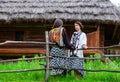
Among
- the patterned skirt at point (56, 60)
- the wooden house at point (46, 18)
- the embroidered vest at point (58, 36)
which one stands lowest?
the patterned skirt at point (56, 60)

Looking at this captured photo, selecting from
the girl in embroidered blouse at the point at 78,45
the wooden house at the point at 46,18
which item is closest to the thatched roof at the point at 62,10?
the wooden house at the point at 46,18

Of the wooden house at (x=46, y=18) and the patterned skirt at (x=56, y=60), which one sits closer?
the patterned skirt at (x=56, y=60)

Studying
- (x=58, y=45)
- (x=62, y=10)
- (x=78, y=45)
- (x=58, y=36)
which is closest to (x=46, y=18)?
(x=62, y=10)

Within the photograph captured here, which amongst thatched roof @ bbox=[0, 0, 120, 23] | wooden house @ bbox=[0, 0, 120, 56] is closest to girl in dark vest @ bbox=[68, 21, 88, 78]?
wooden house @ bbox=[0, 0, 120, 56]

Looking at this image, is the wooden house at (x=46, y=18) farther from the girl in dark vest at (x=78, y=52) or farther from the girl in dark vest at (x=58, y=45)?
the girl in dark vest at (x=58, y=45)

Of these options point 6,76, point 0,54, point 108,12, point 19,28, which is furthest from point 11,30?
point 6,76

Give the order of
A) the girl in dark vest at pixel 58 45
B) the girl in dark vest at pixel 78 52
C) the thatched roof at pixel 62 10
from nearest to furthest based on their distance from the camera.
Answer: the girl in dark vest at pixel 58 45, the girl in dark vest at pixel 78 52, the thatched roof at pixel 62 10

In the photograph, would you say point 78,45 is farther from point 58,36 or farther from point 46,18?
point 46,18

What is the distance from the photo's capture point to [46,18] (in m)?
14.7

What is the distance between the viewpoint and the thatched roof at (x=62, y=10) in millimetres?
14672

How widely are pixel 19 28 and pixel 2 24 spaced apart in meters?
0.72

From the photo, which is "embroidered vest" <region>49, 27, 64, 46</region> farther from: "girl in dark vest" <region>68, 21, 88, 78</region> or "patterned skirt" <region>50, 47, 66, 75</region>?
"girl in dark vest" <region>68, 21, 88, 78</region>

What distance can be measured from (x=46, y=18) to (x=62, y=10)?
0.72 m

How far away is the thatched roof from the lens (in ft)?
48.1
